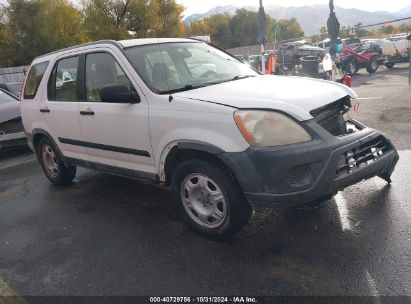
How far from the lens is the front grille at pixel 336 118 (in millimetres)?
3273

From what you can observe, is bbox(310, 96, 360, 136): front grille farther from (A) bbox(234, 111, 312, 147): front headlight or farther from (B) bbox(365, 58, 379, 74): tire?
(B) bbox(365, 58, 379, 74): tire

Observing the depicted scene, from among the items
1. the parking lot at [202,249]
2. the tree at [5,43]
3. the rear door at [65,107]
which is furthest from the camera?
the tree at [5,43]

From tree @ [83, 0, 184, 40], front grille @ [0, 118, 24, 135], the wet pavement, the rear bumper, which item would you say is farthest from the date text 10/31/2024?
tree @ [83, 0, 184, 40]

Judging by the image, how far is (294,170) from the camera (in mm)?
3016

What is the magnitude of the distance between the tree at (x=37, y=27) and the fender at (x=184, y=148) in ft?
82.8

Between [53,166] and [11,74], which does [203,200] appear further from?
[11,74]

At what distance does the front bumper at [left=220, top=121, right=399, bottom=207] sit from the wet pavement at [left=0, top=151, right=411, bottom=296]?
0.49 metres

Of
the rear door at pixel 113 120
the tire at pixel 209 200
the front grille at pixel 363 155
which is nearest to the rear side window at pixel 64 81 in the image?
the rear door at pixel 113 120

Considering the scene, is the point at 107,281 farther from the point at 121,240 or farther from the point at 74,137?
the point at 74,137

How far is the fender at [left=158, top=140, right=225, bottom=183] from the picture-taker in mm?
3199

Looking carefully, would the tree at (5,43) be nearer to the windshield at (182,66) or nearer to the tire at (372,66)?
the tire at (372,66)

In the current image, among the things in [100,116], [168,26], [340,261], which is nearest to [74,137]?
[100,116]

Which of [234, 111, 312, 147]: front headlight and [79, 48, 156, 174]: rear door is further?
[79, 48, 156, 174]: rear door

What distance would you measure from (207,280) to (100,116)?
84.1 inches
